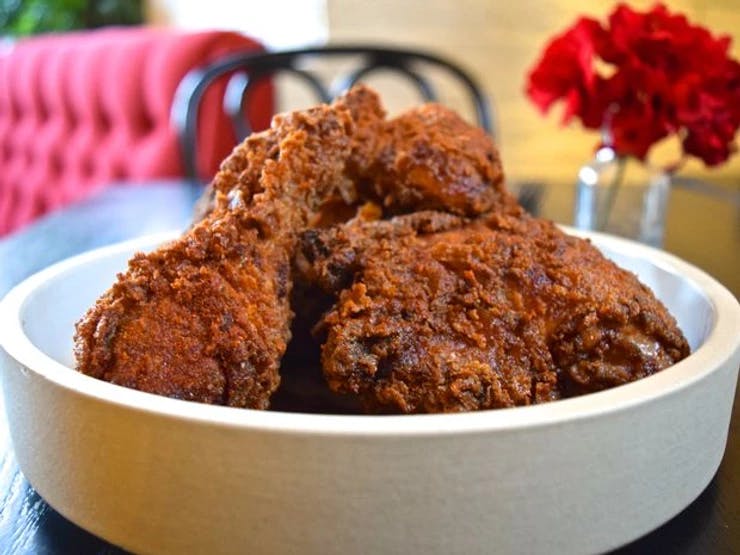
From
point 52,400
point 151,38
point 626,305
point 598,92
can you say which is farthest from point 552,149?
point 52,400

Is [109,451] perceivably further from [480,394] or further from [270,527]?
[480,394]

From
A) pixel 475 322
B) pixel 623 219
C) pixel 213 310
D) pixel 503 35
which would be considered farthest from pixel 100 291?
pixel 503 35

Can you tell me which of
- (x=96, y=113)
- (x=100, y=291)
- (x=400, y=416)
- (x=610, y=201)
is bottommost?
(x=96, y=113)

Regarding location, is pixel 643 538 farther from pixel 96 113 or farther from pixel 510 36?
pixel 96 113

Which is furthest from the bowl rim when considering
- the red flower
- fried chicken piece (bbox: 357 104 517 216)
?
the red flower

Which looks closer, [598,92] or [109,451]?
[109,451]

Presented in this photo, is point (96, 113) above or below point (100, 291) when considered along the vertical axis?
below

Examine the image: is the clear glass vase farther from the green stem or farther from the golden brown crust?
the golden brown crust
